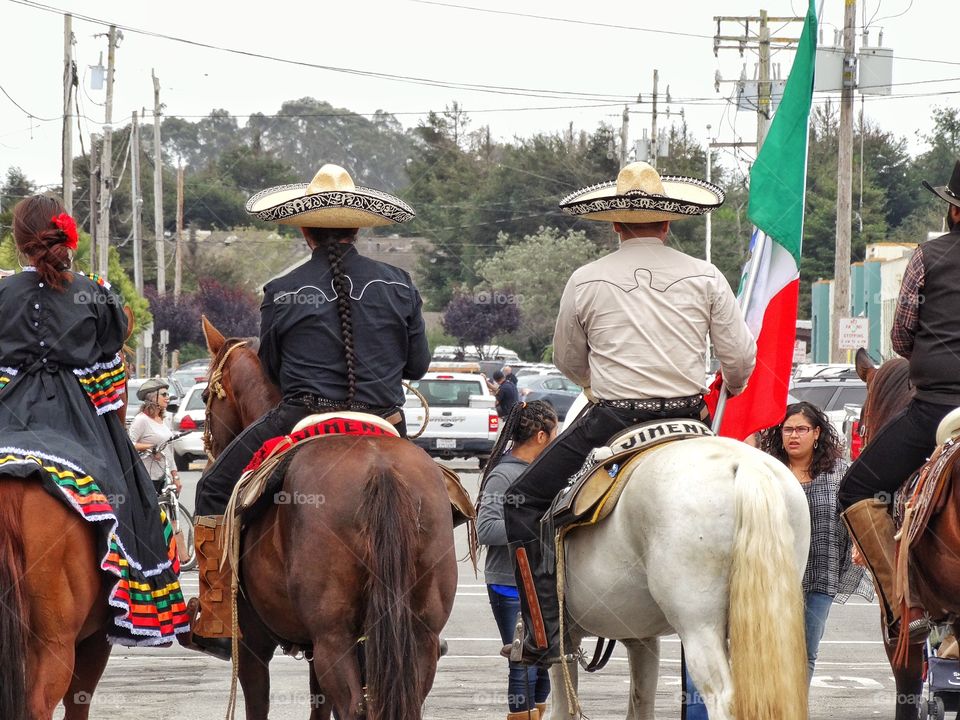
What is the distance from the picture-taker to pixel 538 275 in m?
75.4

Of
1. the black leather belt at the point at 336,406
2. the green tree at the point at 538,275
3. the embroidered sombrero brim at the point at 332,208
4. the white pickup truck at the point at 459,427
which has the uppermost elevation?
the green tree at the point at 538,275

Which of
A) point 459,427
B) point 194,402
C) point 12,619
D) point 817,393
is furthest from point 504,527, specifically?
point 194,402

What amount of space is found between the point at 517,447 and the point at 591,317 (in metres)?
1.93

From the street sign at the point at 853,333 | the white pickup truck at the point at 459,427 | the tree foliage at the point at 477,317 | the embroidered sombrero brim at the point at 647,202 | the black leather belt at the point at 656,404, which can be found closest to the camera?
the black leather belt at the point at 656,404

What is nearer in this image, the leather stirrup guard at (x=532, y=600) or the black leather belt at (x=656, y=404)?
the black leather belt at (x=656, y=404)

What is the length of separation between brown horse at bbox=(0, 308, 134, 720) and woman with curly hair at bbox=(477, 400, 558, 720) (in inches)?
100

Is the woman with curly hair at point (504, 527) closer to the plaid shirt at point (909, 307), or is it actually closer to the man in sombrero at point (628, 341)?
the man in sombrero at point (628, 341)

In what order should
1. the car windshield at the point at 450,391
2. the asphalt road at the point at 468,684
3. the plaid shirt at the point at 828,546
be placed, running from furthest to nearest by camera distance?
the car windshield at the point at 450,391
the asphalt road at the point at 468,684
the plaid shirt at the point at 828,546

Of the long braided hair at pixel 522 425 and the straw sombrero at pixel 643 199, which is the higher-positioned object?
the straw sombrero at pixel 643 199

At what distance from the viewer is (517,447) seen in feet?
29.3

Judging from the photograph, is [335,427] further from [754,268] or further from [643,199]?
[754,268]

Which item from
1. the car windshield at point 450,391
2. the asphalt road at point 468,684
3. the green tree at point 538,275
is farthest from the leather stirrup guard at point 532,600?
the green tree at point 538,275

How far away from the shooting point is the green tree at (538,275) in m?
75.3

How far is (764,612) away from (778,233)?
3.38 m
